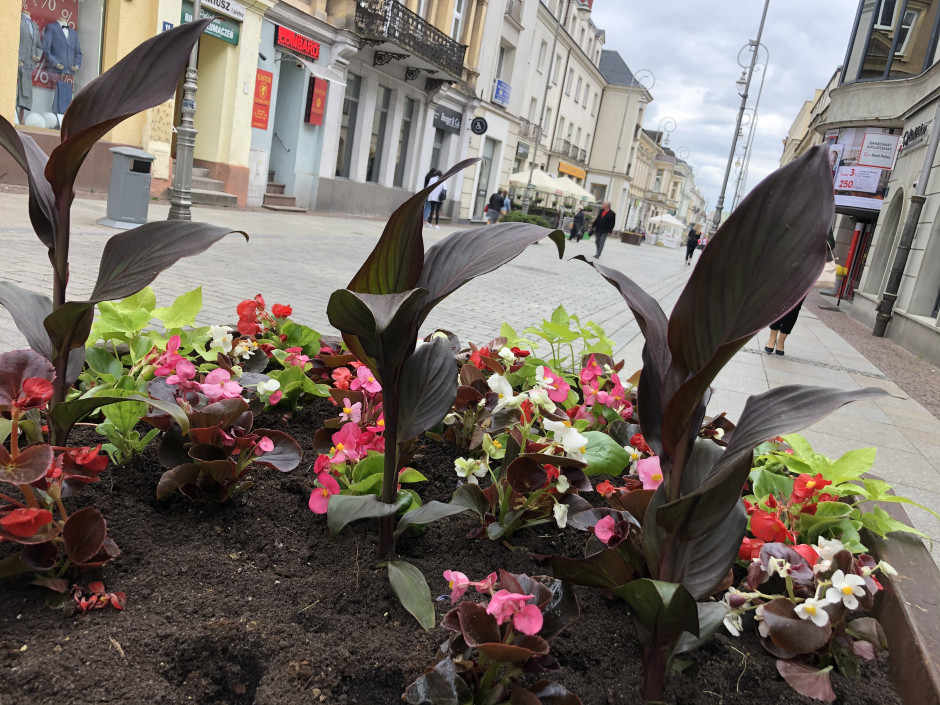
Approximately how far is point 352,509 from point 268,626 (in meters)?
0.28

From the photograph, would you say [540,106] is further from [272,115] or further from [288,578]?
[288,578]

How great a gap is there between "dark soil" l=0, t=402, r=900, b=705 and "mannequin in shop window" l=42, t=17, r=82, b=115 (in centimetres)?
1320

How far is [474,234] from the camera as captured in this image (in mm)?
1408

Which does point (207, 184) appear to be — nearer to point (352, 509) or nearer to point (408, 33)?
point (408, 33)

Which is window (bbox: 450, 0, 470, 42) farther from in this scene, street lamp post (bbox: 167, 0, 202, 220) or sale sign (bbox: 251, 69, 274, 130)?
street lamp post (bbox: 167, 0, 202, 220)

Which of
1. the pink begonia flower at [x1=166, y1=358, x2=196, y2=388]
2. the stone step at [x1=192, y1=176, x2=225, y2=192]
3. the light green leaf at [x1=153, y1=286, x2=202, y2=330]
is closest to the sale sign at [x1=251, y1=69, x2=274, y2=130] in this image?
the stone step at [x1=192, y1=176, x2=225, y2=192]

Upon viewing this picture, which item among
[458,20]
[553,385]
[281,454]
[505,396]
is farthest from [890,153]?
[281,454]

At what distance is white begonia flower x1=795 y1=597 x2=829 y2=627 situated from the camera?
150cm

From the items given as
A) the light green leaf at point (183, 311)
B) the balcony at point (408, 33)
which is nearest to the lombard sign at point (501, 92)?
the balcony at point (408, 33)

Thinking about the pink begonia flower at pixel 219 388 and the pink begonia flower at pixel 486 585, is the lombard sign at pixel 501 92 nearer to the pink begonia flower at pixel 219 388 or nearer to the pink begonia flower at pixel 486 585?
the pink begonia flower at pixel 219 388

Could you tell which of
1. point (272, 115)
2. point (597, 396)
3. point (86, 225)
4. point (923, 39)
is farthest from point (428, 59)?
point (597, 396)

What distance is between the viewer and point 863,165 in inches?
707

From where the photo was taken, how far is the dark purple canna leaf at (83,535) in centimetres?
136

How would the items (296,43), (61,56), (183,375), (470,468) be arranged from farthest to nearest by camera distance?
(296,43) → (61,56) → (470,468) → (183,375)
